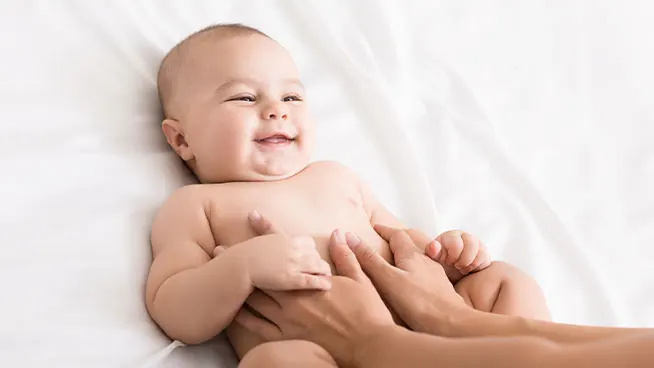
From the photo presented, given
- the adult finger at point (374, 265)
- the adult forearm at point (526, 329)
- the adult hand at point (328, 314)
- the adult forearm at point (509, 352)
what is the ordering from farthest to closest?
the adult finger at point (374, 265)
the adult hand at point (328, 314)
the adult forearm at point (526, 329)
the adult forearm at point (509, 352)

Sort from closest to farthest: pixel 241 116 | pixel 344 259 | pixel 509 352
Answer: pixel 509 352, pixel 344 259, pixel 241 116

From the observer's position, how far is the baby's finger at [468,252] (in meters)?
1.24

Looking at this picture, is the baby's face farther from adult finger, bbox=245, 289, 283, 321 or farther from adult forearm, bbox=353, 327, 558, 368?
adult forearm, bbox=353, 327, 558, 368

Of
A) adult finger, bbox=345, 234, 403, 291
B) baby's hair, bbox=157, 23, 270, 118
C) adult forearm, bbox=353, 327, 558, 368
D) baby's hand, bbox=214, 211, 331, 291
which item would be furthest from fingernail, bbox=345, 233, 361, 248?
baby's hair, bbox=157, 23, 270, 118

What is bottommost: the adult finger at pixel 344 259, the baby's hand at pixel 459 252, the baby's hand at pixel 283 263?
the baby's hand at pixel 283 263

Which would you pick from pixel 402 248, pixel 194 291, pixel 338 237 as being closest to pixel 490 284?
pixel 402 248

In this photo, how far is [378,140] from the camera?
1.58 metres

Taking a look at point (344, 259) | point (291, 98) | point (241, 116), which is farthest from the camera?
point (291, 98)

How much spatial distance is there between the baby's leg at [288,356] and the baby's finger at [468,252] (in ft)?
1.08

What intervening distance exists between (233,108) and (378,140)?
1.27 ft

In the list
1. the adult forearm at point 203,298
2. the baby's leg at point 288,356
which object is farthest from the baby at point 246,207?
the baby's leg at point 288,356

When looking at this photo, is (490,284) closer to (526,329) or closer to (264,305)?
(526,329)

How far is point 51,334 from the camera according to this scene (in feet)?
3.23

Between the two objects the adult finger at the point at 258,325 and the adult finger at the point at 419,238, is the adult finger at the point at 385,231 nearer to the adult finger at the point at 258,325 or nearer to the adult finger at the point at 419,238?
the adult finger at the point at 419,238
